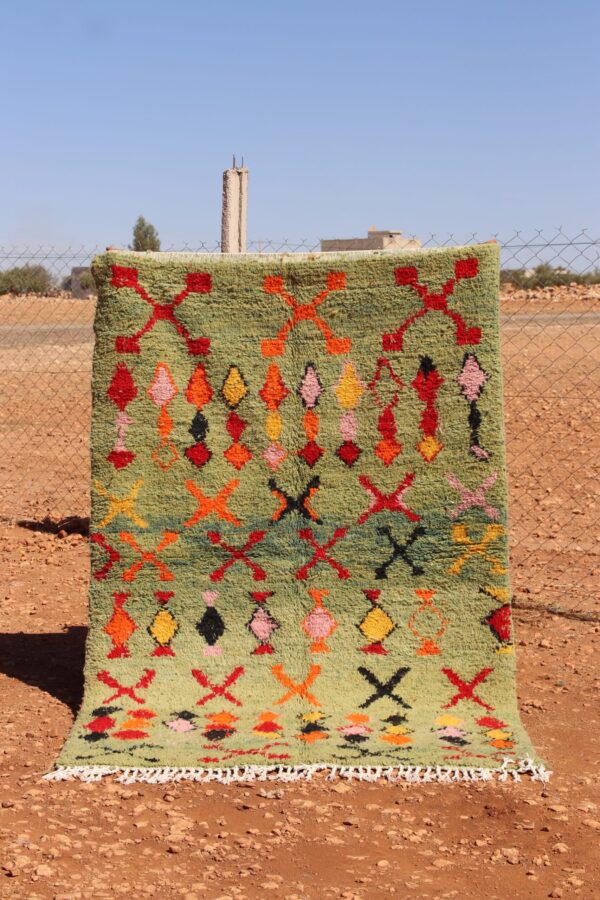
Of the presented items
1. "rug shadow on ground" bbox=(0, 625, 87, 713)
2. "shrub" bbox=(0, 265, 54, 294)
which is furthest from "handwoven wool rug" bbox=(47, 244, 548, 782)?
"shrub" bbox=(0, 265, 54, 294)

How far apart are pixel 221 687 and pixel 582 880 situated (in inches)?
67.3

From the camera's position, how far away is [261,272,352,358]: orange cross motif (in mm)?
4711

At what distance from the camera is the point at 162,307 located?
469 centimetres

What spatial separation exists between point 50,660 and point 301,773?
5.75 ft

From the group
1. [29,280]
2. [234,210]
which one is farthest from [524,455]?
[29,280]

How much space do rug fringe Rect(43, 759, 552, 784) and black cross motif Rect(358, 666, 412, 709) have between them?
17.8 inches

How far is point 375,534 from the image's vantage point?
15.3 feet

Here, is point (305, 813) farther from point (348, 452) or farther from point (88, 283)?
point (88, 283)

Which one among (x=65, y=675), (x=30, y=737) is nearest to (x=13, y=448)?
(x=65, y=675)

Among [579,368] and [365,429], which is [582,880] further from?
[579,368]

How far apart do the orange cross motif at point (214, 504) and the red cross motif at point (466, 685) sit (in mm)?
1066

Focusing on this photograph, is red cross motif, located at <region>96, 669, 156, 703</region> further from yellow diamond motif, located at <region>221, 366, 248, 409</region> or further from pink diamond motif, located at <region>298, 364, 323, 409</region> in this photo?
pink diamond motif, located at <region>298, 364, 323, 409</region>

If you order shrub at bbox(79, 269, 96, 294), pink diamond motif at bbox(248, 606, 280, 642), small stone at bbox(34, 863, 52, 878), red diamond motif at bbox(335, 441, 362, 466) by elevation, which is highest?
shrub at bbox(79, 269, 96, 294)

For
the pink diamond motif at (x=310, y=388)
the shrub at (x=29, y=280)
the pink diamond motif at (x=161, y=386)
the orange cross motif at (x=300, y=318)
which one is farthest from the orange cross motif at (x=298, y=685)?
the shrub at (x=29, y=280)
